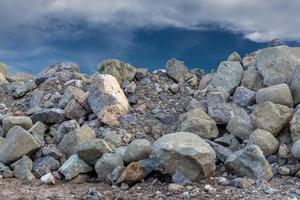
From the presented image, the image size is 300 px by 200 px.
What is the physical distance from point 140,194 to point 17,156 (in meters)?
3.29

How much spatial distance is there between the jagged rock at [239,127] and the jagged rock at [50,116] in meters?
4.20

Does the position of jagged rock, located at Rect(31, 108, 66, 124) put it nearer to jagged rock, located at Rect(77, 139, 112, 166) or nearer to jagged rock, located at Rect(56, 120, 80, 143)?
jagged rock, located at Rect(56, 120, 80, 143)

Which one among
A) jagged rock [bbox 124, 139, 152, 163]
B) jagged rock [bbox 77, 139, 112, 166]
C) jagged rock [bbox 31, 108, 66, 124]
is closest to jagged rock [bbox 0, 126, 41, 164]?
jagged rock [bbox 77, 139, 112, 166]

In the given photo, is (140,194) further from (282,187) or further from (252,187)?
(282,187)

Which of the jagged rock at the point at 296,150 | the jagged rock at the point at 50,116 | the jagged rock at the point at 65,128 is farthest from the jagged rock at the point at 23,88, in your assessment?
the jagged rock at the point at 296,150

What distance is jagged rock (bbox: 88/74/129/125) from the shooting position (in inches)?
478

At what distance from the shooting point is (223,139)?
10.8 m

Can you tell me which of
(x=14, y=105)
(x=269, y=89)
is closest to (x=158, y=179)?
(x=269, y=89)

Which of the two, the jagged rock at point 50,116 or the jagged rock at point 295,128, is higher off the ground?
the jagged rock at point 50,116

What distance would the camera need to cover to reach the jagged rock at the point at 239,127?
35.2 ft

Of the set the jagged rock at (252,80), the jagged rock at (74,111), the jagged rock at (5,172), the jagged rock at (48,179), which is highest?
the jagged rock at (252,80)

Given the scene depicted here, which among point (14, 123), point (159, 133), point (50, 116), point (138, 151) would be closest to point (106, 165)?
point (138, 151)

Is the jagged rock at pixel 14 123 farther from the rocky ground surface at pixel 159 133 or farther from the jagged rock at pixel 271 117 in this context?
the jagged rock at pixel 271 117

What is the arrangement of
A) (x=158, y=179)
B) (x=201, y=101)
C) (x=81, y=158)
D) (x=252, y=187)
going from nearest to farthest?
(x=252, y=187)
(x=158, y=179)
(x=81, y=158)
(x=201, y=101)
